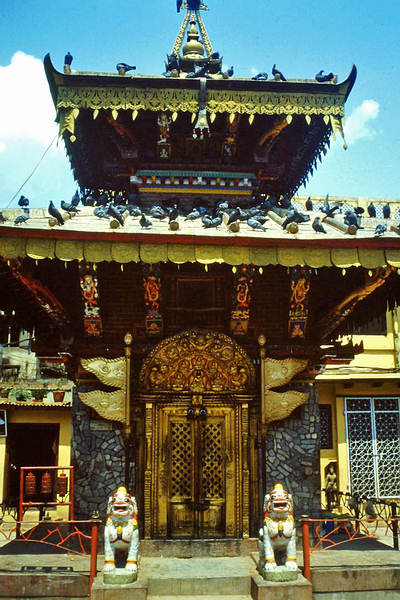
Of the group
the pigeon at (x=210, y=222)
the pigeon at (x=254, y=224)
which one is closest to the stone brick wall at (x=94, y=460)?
the pigeon at (x=210, y=222)

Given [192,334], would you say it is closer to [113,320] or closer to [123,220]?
[113,320]

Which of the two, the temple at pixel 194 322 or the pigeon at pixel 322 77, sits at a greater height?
the pigeon at pixel 322 77

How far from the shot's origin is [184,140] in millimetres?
10586

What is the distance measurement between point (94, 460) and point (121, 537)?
218cm

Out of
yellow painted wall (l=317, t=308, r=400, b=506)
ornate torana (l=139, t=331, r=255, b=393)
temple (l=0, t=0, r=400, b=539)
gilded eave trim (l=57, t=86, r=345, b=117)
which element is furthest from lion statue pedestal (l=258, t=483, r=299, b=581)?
yellow painted wall (l=317, t=308, r=400, b=506)

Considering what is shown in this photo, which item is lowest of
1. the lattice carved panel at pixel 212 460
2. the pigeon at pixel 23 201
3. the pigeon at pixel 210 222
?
the lattice carved panel at pixel 212 460

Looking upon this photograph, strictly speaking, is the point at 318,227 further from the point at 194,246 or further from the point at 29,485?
the point at 29,485

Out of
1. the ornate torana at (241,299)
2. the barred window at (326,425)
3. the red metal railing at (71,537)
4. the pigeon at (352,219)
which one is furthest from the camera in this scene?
the barred window at (326,425)

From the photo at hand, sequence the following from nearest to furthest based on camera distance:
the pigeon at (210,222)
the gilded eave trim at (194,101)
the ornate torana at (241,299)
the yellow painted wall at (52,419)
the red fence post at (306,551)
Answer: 1. the red fence post at (306,551)
2. the pigeon at (210,222)
3. the ornate torana at (241,299)
4. the gilded eave trim at (194,101)
5. the yellow painted wall at (52,419)

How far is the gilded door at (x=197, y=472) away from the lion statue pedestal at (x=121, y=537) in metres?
1.86

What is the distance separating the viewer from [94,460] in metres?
9.14

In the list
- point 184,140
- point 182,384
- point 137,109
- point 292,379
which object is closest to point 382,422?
point 292,379

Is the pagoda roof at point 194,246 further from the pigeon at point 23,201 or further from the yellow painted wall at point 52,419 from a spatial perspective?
the yellow painted wall at point 52,419

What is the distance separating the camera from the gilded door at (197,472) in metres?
9.06
